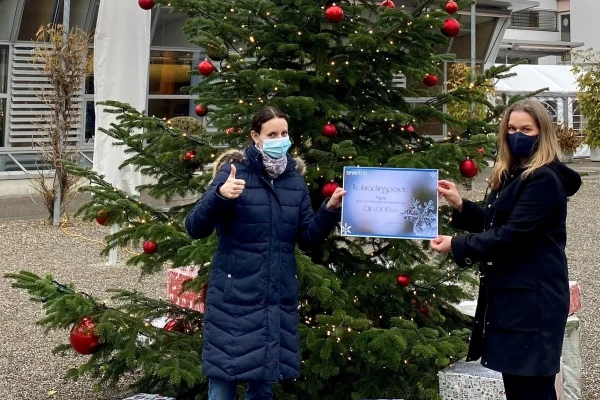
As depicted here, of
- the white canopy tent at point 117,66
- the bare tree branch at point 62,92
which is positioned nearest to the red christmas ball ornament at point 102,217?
the white canopy tent at point 117,66

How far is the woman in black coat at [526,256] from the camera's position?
3.79 metres

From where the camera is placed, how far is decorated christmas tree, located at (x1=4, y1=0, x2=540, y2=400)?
5.04 meters

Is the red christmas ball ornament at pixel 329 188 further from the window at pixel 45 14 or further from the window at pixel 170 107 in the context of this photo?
the window at pixel 170 107

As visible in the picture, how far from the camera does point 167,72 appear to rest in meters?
22.9

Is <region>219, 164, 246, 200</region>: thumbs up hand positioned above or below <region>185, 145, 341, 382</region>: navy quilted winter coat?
above

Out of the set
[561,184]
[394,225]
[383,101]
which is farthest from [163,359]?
[561,184]

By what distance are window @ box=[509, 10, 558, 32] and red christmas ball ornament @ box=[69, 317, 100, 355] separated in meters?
53.2

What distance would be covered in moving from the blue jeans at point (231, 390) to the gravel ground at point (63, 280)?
1963 millimetres

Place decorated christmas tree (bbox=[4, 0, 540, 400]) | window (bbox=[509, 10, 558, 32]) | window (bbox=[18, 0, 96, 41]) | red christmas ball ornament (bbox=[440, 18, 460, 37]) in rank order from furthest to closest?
window (bbox=[509, 10, 558, 32]) < window (bbox=[18, 0, 96, 41]) < red christmas ball ornament (bbox=[440, 18, 460, 37]) < decorated christmas tree (bbox=[4, 0, 540, 400])

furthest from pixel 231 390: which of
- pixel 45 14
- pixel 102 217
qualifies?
pixel 45 14

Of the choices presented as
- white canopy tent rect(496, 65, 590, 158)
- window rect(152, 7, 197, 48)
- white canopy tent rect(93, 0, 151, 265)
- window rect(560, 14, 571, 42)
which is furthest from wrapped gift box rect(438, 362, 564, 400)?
window rect(560, 14, 571, 42)

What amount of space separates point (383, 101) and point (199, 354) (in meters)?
1.91

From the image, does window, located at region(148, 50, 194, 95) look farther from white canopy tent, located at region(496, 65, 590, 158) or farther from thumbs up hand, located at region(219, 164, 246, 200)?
thumbs up hand, located at region(219, 164, 246, 200)

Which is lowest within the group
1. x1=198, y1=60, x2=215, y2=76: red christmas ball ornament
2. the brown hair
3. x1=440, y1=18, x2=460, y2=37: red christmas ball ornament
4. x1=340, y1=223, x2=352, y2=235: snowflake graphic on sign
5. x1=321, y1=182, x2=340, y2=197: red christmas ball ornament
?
x1=340, y1=223, x2=352, y2=235: snowflake graphic on sign
